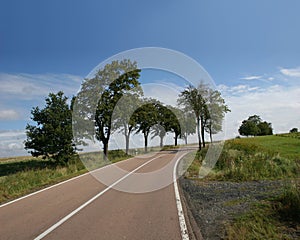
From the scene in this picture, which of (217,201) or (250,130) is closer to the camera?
(217,201)

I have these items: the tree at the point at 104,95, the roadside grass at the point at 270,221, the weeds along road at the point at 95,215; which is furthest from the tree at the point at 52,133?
the roadside grass at the point at 270,221

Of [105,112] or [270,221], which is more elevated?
[105,112]

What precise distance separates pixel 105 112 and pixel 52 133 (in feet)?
28.8

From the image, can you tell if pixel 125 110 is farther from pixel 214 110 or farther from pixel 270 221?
pixel 270 221

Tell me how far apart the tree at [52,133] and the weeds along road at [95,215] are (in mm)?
14108

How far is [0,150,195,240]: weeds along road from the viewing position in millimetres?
5758

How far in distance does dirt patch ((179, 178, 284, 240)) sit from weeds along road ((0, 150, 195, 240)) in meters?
0.55

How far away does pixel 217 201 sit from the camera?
8.70 m

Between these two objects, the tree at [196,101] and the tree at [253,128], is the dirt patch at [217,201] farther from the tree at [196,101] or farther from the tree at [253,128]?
the tree at [253,128]

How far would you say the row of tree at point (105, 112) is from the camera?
24703 millimetres

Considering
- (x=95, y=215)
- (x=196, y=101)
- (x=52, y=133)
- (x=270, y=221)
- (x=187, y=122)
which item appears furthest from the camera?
(x=187, y=122)

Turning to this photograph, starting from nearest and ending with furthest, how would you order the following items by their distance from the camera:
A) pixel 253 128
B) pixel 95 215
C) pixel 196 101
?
pixel 95 215 → pixel 196 101 → pixel 253 128

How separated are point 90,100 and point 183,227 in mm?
27567

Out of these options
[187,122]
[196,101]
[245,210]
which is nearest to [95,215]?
[245,210]
